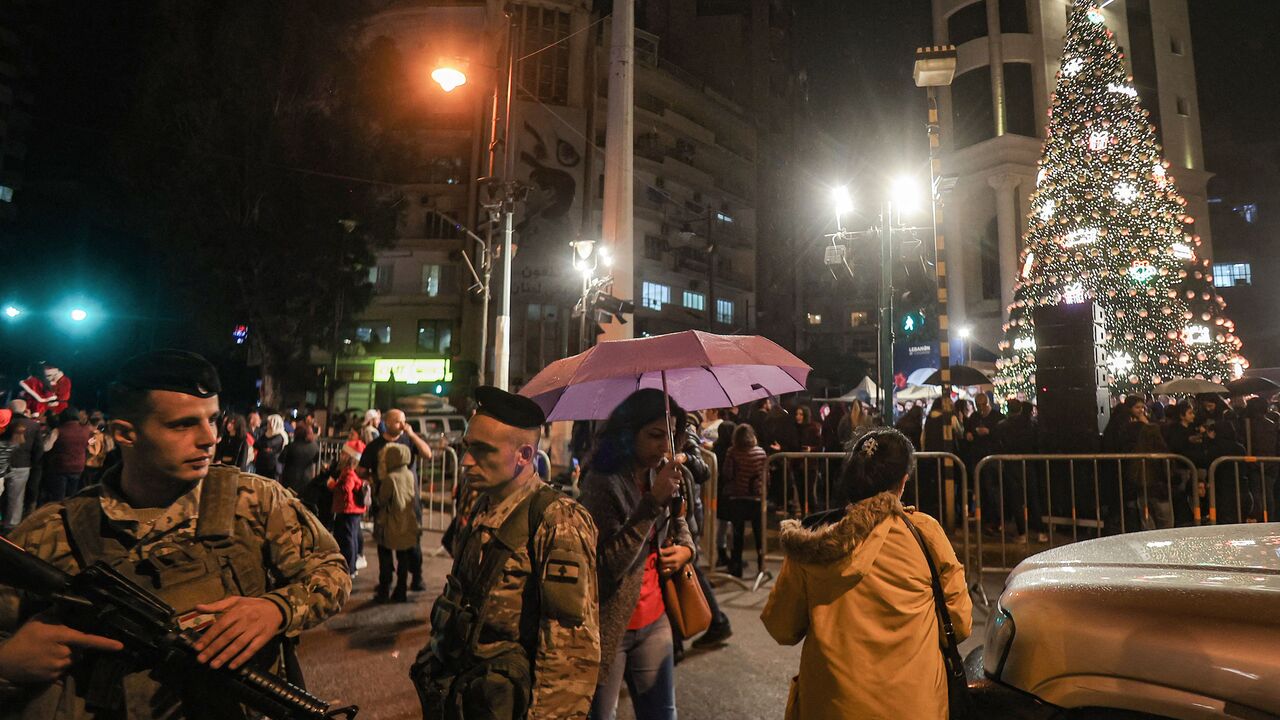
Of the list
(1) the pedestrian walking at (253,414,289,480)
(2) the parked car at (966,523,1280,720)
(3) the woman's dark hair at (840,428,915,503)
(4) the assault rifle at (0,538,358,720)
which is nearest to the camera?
(4) the assault rifle at (0,538,358,720)

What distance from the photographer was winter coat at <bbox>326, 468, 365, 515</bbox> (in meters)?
7.65

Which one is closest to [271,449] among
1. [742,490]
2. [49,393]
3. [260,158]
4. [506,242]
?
[49,393]

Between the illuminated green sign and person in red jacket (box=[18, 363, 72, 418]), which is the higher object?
the illuminated green sign

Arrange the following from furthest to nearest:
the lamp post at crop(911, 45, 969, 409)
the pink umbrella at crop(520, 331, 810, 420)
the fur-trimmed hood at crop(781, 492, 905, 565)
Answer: the lamp post at crop(911, 45, 969, 409) < the pink umbrella at crop(520, 331, 810, 420) < the fur-trimmed hood at crop(781, 492, 905, 565)

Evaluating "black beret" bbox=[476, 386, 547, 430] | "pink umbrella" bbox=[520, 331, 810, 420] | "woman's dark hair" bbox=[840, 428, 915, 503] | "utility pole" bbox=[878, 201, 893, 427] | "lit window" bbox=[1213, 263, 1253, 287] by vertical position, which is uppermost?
"lit window" bbox=[1213, 263, 1253, 287]

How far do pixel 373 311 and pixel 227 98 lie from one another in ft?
51.6

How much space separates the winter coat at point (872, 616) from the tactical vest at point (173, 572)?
6.04 ft

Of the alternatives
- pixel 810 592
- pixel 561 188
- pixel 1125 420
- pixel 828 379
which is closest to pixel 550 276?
pixel 561 188

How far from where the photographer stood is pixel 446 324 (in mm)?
38750

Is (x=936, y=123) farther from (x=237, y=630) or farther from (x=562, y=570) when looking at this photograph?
(x=237, y=630)

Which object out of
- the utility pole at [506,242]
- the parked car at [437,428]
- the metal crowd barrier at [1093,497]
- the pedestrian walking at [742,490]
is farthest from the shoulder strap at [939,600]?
the parked car at [437,428]

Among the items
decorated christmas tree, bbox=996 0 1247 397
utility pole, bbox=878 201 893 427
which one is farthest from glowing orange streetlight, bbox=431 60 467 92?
decorated christmas tree, bbox=996 0 1247 397

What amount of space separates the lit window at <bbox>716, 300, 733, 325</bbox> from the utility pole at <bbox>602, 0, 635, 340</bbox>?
1191 inches

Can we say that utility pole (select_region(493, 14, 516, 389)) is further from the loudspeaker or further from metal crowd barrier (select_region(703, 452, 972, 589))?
the loudspeaker
